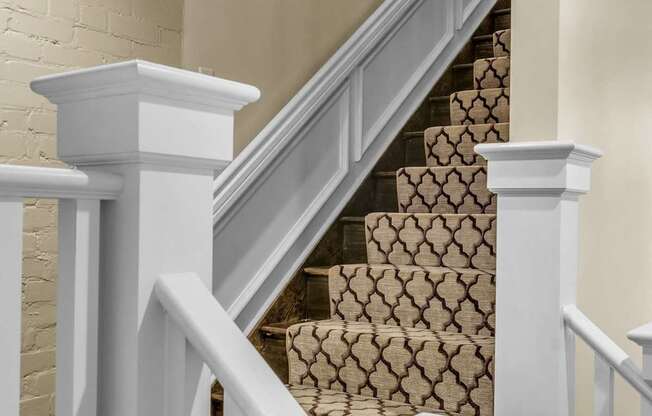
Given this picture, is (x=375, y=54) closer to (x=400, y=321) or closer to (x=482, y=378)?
(x=400, y=321)

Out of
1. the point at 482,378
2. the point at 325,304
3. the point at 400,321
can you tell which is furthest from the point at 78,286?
the point at 325,304

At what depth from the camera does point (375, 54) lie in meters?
3.37

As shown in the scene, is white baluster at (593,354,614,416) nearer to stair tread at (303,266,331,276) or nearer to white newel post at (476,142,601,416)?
white newel post at (476,142,601,416)

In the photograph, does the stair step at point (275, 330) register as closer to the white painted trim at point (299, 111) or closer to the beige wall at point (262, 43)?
the white painted trim at point (299, 111)

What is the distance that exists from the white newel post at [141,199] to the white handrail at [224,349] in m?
0.03

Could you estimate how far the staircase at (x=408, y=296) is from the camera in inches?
85.7

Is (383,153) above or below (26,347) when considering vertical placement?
above

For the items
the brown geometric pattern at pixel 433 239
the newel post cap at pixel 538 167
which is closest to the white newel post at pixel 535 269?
the newel post cap at pixel 538 167

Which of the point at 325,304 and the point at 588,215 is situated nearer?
the point at 588,215

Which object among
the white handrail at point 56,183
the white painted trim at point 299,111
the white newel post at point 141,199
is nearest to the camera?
the white handrail at point 56,183

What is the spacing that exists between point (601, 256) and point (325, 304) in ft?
3.45

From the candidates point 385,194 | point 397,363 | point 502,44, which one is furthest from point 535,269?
point 502,44

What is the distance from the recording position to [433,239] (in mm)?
2625

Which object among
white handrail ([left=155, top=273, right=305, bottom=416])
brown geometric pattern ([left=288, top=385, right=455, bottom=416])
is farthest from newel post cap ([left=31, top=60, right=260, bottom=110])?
brown geometric pattern ([left=288, top=385, right=455, bottom=416])
